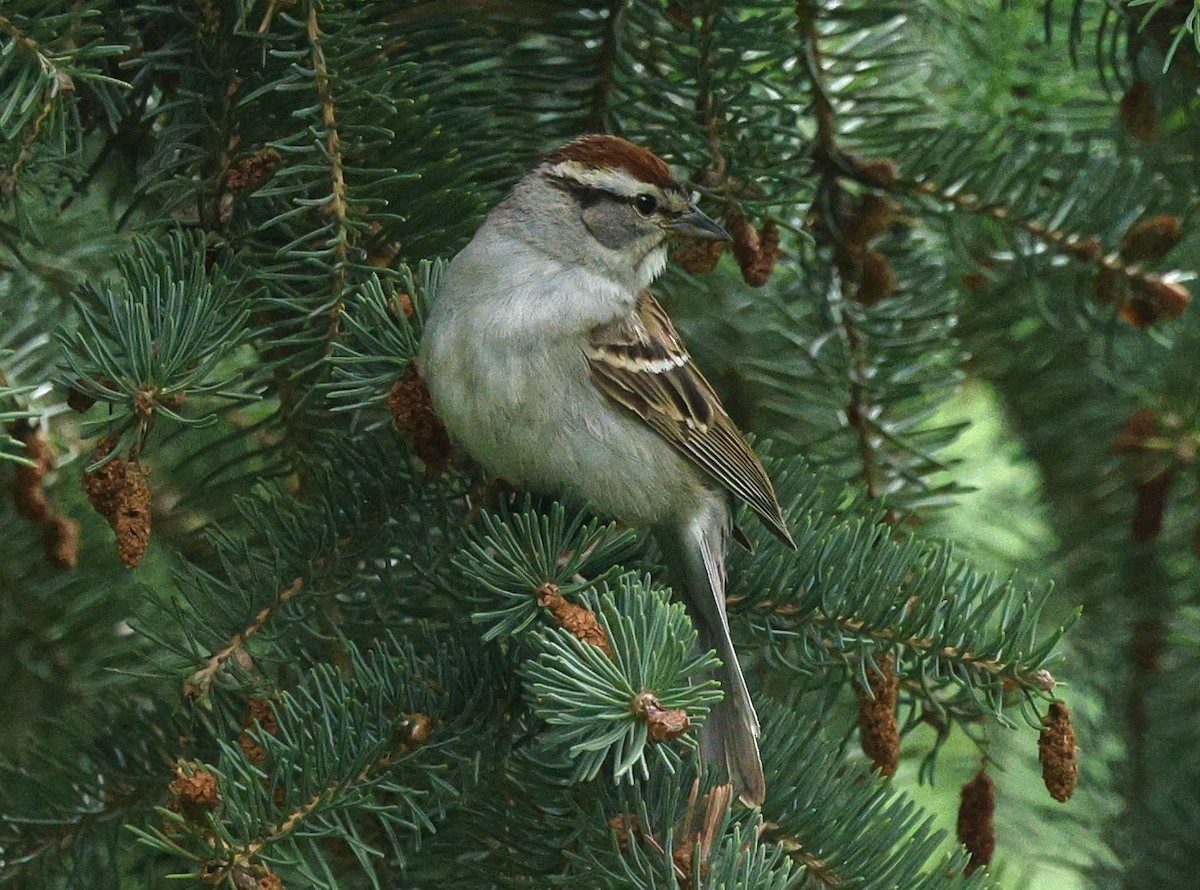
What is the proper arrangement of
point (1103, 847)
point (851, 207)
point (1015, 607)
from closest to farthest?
point (1015, 607)
point (851, 207)
point (1103, 847)

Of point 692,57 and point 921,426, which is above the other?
point 692,57

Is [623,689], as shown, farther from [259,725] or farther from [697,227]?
[697,227]

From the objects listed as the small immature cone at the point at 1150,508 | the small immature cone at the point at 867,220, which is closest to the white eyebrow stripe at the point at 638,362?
the small immature cone at the point at 867,220

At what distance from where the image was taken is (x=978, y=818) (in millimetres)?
1928

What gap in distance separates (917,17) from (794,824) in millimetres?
1735

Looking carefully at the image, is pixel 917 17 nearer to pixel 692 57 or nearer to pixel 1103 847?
pixel 692 57

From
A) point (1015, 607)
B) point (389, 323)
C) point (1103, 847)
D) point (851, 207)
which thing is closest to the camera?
point (1015, 607)

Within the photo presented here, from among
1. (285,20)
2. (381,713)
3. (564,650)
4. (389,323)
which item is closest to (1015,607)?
(564,650)

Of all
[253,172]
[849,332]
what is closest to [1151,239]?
[849,332]

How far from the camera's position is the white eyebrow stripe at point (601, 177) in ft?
Result: 7.84

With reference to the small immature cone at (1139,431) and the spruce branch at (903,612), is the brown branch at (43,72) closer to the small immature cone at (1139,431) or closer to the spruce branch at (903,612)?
the spruce branch at (903,612)

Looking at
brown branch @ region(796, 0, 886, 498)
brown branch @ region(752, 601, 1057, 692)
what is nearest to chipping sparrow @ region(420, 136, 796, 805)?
brown branch @ region(752, 601, 1057, 692)

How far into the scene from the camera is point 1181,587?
2.81 metres

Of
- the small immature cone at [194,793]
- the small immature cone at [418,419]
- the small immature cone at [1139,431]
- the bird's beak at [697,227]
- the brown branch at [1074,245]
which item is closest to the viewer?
the small immature cone at [194,793]
